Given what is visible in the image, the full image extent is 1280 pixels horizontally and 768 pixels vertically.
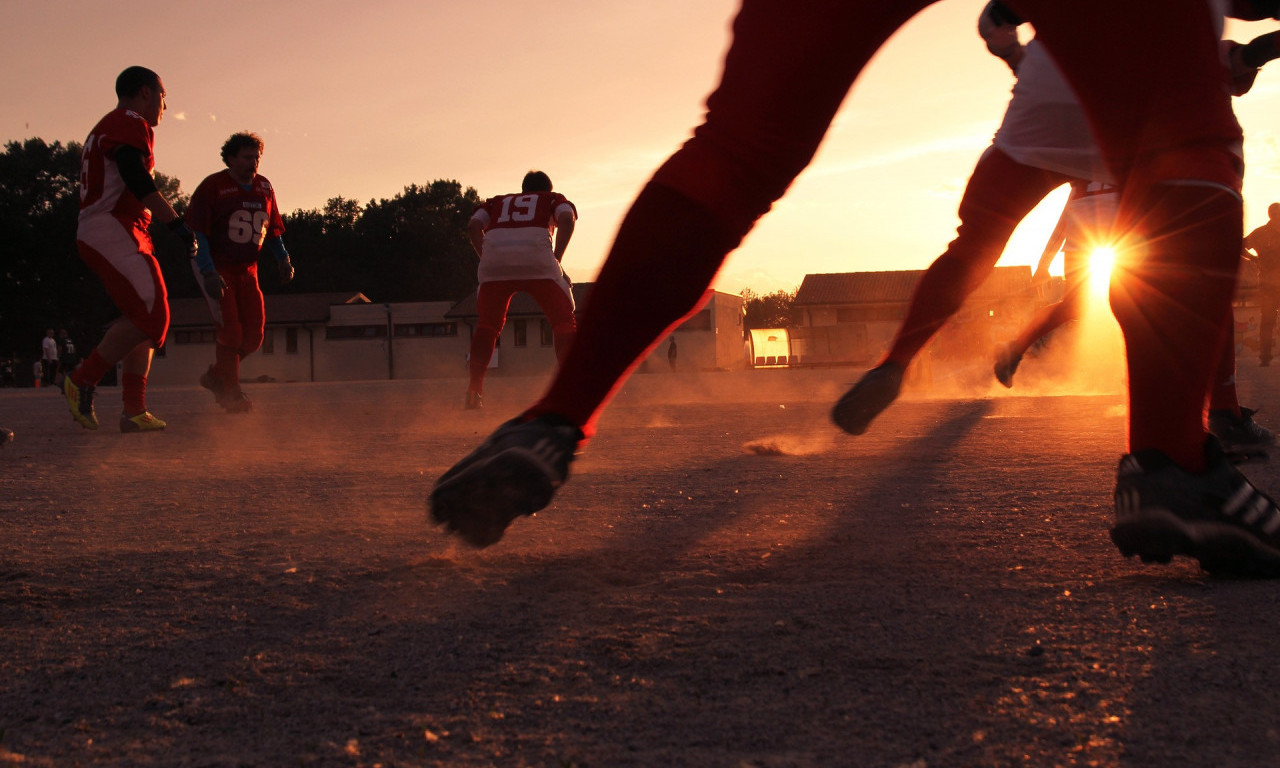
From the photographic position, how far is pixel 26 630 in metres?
1.54

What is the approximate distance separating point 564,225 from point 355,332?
157ft

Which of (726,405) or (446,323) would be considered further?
(446,323)

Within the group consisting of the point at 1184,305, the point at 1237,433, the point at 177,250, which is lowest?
the point at 1237,433

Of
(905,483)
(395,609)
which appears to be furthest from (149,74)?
(395,609)

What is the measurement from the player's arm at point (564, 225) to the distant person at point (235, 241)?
82.2 inches

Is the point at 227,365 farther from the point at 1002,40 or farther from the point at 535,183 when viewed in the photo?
the point at 1002,40

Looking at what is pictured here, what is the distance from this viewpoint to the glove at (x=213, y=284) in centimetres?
712

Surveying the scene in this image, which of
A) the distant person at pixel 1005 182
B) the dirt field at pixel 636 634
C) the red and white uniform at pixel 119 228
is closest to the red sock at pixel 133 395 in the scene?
the red and white uniform at pixel 119 228

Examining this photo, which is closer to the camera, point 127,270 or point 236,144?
point 127,270

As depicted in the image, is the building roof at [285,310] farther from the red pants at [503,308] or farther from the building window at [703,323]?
the red pants at [503,308]

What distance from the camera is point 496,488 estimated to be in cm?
148

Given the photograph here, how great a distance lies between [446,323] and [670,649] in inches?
2091

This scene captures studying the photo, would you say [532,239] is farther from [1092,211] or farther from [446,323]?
[446,323]

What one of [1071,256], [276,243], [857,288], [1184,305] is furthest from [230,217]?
[857,288]
